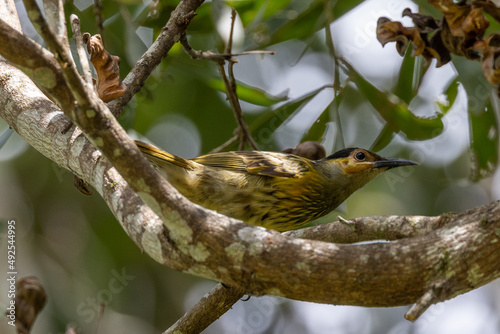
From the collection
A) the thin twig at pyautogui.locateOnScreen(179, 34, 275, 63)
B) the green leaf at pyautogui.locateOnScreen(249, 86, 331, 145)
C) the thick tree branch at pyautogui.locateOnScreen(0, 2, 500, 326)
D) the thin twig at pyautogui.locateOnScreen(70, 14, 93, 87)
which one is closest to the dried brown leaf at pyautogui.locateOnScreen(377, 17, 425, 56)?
the thin twig at pyautogui.locateOnScreen(179, 34, 275, 63)

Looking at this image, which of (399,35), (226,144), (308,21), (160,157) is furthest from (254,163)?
(399,35)

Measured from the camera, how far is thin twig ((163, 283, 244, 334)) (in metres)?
3.54

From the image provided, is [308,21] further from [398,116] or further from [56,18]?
[56,18]

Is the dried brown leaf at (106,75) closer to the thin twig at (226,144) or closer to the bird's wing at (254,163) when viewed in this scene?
the bird's wing at (254,163)

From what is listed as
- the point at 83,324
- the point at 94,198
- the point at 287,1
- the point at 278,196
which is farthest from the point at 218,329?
the point at 287,1

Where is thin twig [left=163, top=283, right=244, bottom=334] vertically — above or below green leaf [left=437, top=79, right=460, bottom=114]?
above

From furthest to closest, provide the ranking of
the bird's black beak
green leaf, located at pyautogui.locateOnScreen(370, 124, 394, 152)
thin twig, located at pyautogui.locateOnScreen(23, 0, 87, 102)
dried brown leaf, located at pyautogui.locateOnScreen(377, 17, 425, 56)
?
green leaf, located at pyautogui.locateOnScreen(370, 124, 394, 152) → the bird's black beak → dried brown leaf, located at pyautogui.locateOnScreen(377, 17, 425, 56) → thin twig, located at pyautogui.locateOnScreen(23, 0, 87, 102)

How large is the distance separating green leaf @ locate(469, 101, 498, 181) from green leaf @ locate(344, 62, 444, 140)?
0.27 metres

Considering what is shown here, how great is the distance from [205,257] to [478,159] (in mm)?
3345

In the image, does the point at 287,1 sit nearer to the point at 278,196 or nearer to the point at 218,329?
the point at 278,196

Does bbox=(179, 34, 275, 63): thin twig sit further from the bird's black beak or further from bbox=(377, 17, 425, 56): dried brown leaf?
the bird's black beak

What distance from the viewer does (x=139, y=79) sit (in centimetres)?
364

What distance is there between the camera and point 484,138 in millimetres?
4984

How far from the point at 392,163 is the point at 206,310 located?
6.55ft
